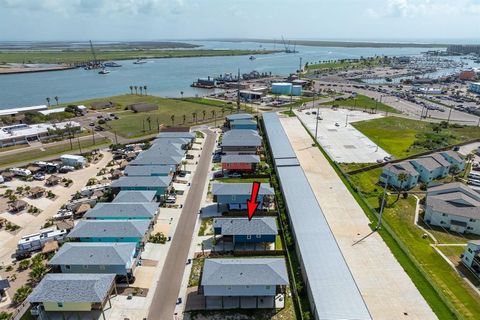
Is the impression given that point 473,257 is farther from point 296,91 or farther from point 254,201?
point 296,91

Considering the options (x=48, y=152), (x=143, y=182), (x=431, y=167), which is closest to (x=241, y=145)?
(x=143, y=182)

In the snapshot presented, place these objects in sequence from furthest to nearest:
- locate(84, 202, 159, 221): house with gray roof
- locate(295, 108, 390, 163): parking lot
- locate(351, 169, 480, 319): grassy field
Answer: locate(295, 108, 390, 163): parking lot < locate(84, 202, 159, 221): house with gray roof < locate(351, 169, 480, 319): grassy field

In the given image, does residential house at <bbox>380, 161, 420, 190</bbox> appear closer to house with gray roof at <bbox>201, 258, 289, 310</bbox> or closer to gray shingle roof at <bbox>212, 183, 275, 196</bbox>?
gray shingle roof at <bbox>212, 183, 275, 196</bbox>

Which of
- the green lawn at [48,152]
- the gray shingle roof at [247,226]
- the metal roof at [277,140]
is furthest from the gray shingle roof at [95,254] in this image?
the green lawn at [48,152]

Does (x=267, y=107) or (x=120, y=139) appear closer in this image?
(x=120, y=139)

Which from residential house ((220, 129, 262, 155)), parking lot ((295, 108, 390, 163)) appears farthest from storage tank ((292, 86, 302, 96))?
residential house ((220, 129, 262, 155))

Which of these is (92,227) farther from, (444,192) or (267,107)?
(267,107)

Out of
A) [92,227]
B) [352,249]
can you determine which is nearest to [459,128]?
[352,249]

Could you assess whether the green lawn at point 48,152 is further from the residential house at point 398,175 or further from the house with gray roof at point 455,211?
the house with gray roof at point 455,211
